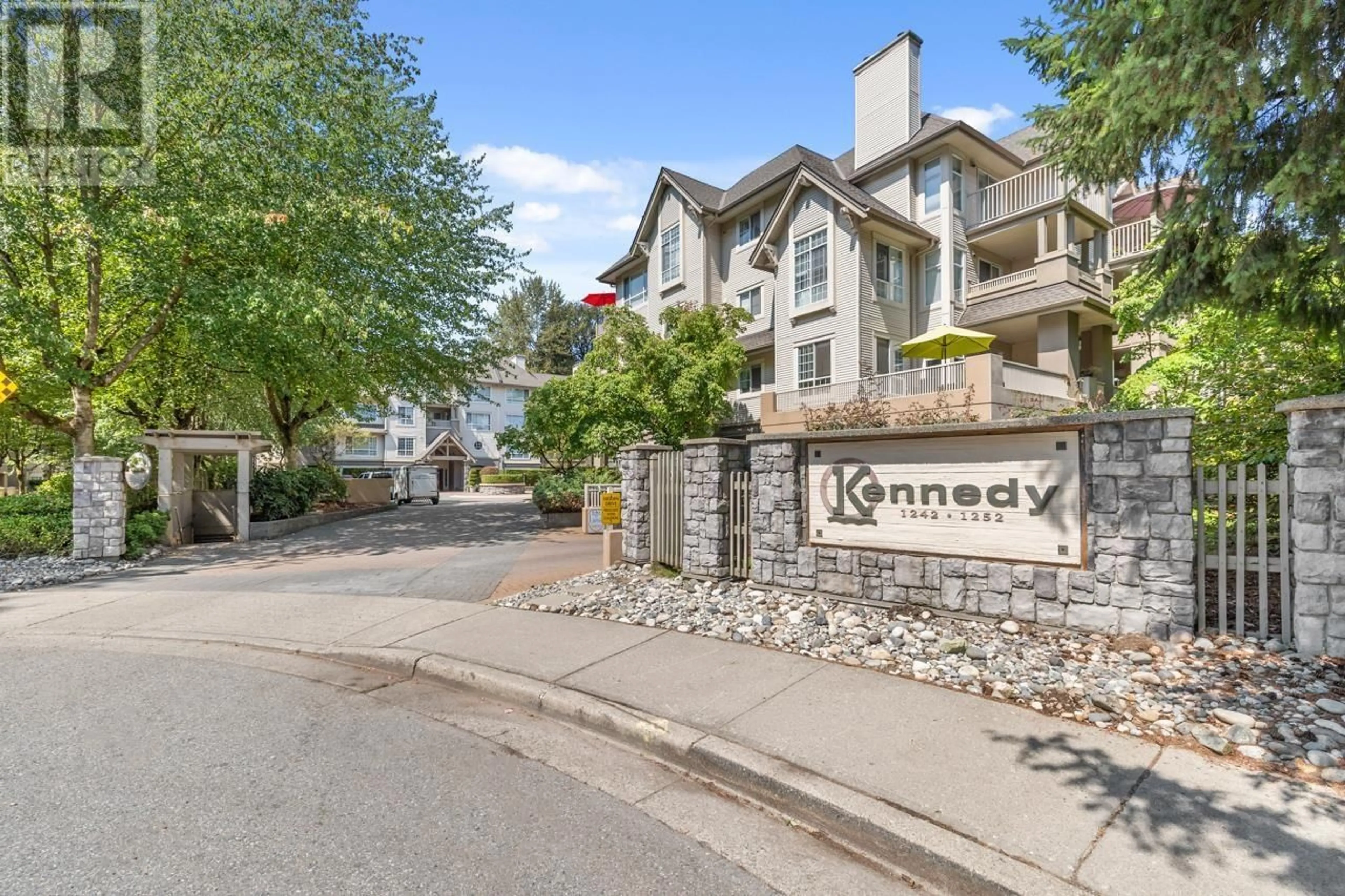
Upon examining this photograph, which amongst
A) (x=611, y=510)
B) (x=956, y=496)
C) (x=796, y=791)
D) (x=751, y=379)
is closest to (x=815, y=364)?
(x=751, y=379)

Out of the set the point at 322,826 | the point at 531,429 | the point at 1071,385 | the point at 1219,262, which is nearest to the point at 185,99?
the point at 531,429

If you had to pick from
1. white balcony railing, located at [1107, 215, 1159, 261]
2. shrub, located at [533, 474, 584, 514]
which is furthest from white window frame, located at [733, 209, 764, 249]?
shrub, located at [533, 474, 584, 514]

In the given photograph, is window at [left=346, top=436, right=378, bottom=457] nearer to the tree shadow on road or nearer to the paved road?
the paved road

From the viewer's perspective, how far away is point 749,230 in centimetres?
2389

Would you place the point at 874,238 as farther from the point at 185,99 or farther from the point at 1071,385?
the point at 185,99

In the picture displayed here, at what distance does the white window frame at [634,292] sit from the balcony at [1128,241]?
1676cm

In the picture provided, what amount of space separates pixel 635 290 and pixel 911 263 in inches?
519

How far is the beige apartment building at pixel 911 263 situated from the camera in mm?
17656

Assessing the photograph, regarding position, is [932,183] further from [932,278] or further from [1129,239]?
[1129,239]

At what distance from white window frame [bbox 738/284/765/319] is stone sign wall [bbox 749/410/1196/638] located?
1755 cm

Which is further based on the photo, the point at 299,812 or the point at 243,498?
the point at 243,498

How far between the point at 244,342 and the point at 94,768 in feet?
42.7

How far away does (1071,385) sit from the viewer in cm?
1614

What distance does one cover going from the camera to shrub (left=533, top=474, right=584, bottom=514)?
16750 mm
